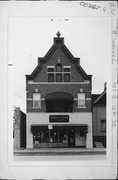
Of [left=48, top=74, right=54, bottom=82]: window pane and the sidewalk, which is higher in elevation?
[left=48, top=74, right=54, bottom=82]: window pane

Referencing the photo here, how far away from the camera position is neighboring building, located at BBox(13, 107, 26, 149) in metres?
2.97

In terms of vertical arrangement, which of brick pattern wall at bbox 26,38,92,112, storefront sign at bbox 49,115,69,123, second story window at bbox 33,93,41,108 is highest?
brick pattern wall at bbox 26,38,92,112

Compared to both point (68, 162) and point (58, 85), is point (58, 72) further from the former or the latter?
point (68, 162)

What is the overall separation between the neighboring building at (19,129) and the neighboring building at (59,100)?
0.04 metres

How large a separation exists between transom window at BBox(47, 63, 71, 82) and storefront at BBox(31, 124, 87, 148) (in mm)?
387

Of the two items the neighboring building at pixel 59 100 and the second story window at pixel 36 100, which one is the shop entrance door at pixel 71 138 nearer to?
the neighboring building at pixel 59 100

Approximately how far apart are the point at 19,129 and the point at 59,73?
57 cm

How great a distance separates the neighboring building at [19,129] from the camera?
2.97 meters

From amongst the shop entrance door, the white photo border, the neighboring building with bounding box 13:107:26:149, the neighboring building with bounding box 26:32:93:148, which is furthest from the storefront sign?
the white photo border

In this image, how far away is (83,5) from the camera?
298cm

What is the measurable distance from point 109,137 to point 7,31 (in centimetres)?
123

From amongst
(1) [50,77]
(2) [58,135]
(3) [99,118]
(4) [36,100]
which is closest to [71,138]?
(2) [58,135]

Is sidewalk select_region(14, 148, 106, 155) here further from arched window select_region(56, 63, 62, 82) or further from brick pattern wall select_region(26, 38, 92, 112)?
arched window select_region(56, 63, 62, 82)

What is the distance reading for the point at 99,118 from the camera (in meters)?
3.00
